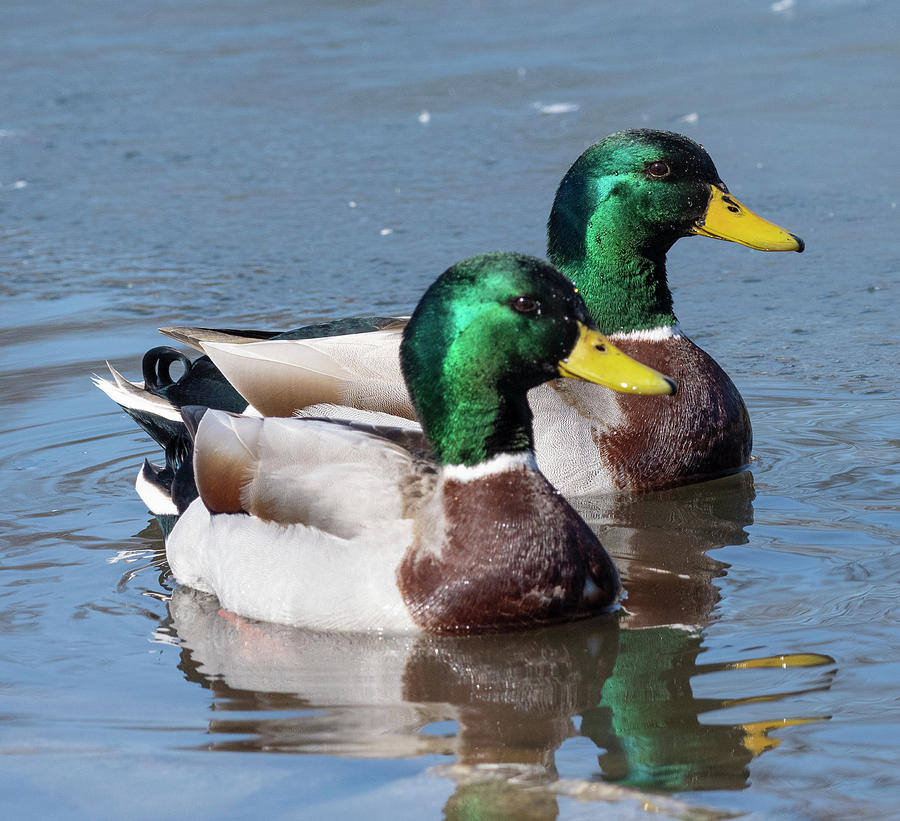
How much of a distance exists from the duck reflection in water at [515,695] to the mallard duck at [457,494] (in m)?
0.10

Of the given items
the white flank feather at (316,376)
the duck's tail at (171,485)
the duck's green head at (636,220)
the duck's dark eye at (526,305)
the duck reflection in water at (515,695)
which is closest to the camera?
the duck reflection in water at (515,695)

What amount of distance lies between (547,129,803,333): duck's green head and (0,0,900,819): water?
74 centimetres

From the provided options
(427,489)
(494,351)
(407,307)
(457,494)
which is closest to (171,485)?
(427,489)

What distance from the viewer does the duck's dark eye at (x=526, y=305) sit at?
450cm

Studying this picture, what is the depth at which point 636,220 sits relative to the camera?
6266 mm

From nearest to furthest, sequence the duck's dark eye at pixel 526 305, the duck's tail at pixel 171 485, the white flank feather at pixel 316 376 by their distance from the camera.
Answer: the duck's dark eye at pixel 526 305 < the duck's tail at pixel 171 485 < the white flank feather at pixel 316 376

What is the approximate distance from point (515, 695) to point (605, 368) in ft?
3.11

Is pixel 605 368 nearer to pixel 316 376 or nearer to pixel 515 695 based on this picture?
pixel 515 695

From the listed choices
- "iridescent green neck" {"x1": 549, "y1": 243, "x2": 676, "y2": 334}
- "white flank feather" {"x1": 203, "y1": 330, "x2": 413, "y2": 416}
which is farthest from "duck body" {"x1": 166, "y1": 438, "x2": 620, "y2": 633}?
"iridescent green neck" {"x1": 549, "y1": 243, "x2": 676, "y2": 334}

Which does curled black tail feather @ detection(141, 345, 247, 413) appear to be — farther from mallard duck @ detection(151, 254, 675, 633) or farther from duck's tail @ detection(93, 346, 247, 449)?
mallard duck @ detection(151, 254, 675, 633)

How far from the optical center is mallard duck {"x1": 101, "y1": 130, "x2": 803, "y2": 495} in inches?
226

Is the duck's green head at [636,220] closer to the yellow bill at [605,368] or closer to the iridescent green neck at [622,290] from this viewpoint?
the iridescent green neck at [622,290]

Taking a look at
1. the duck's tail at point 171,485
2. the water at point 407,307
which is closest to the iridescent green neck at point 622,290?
the water at point 407,307

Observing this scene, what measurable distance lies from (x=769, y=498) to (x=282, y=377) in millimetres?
1769
